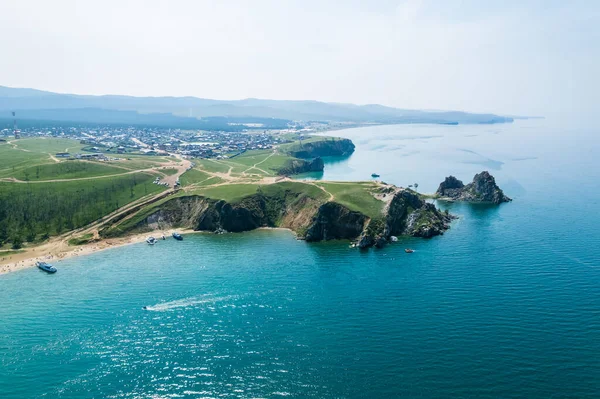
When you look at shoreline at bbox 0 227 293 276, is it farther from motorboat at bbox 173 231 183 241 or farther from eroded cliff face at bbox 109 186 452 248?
eroded cliff face at bbox 109 186 452 248

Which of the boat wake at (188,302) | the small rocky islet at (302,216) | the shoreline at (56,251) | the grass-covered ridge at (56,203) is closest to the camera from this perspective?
the boat wake at (188,302)

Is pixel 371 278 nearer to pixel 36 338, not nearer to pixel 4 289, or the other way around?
pixel 36 338

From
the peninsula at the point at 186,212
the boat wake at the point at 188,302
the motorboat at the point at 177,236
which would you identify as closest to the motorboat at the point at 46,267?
the peninsula at the point at 186,212

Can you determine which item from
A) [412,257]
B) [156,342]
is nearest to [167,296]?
[156,342]

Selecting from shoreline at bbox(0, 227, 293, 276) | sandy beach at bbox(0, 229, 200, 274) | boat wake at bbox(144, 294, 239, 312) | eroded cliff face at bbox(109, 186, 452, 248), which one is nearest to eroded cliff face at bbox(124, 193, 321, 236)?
eroded cliff face at bbox(109, 186, 452, 248)

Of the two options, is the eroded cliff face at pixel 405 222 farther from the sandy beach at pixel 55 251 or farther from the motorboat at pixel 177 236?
the sandy beach at pixel 55 251
